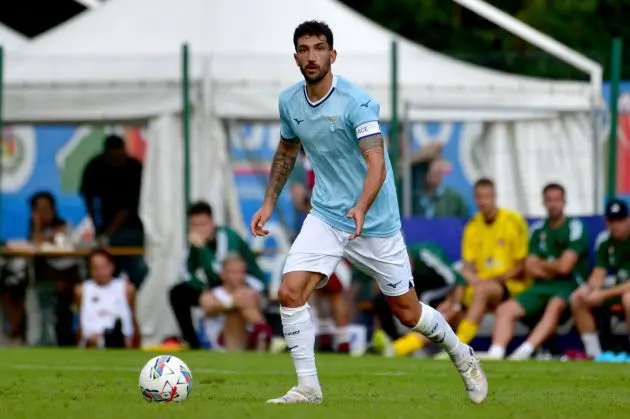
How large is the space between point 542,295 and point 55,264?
572cm

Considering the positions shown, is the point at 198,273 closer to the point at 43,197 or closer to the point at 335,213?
the point at 43,197

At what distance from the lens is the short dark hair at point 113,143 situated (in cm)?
1816

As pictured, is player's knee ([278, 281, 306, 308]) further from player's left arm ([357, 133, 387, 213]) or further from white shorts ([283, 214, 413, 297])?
player's left arm ([357, 133, 387, 213])

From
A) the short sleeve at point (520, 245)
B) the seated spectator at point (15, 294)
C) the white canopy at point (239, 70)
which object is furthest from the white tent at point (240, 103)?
the short sleeve at point (520, 245)

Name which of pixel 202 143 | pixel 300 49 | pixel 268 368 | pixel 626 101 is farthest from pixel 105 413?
pixel 626 101

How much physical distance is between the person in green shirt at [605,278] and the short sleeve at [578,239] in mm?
250

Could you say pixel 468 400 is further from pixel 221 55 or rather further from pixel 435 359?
pixel 221 55

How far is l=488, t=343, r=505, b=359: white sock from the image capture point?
15.3 meters

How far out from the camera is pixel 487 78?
18078 mm

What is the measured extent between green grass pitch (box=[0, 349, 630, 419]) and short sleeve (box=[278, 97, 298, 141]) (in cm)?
152

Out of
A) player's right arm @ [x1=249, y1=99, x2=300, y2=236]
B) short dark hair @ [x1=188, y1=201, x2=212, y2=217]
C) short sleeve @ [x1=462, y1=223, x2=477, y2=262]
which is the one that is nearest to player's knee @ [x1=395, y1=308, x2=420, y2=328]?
player's right arm @ [x1=249, y1=99, x2=300, y2=236]

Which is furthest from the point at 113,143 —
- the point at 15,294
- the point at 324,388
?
the point at 324,388

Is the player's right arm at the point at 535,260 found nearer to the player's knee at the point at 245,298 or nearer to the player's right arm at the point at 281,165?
the player's knee at the point at 245,298

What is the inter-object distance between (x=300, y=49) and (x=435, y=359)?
6.71 meters
